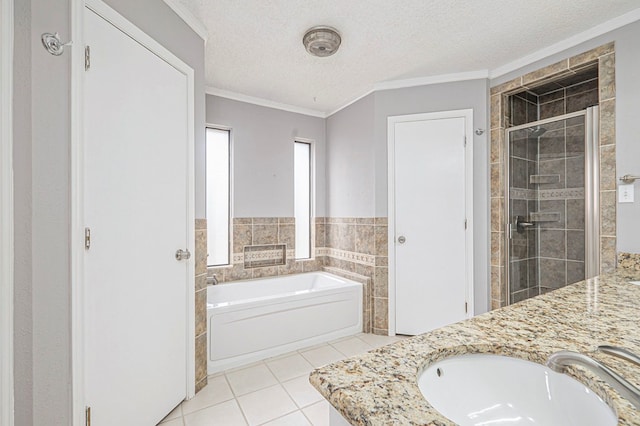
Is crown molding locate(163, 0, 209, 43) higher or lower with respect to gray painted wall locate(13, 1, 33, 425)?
higher

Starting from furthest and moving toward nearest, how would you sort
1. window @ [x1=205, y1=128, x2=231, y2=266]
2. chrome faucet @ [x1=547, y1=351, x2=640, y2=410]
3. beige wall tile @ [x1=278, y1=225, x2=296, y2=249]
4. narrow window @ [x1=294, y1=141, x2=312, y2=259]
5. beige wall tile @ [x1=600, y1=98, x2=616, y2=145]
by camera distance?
1. narrow window @ [x1=294, y1=141, x2=312, y2=259]
2. beige wall tile @ [x1=278, y1=225, x2=296, y2=249]
3. window @ [x1=205, y1=128, x2=231, y2=266]
4. beige wall tile @ [x1=600, y1=98, x2=616, y2=145]
5. chrome faucet @ [x1=547, y1=351, x2=640, y2=410]

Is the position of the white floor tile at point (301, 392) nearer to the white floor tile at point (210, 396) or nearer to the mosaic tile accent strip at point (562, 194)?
the white floor tile at point (210, 396)

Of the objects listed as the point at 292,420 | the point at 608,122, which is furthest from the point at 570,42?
the point at 292,420

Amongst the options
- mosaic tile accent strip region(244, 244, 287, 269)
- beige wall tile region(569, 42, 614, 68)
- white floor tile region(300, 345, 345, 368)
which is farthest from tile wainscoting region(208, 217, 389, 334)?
beige wall tile region(569, 42, 614, 68)

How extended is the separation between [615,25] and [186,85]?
2.86 m

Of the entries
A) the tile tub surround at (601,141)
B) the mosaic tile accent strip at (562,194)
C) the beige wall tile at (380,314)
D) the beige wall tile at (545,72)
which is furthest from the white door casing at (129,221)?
the mosaic tile accent strip at (562,194)

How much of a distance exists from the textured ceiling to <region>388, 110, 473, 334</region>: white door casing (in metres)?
0.51

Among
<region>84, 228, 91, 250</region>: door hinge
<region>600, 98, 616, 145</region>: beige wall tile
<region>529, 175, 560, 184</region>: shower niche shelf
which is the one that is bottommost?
<region>84, 228, 91, 250</region>: door hinge

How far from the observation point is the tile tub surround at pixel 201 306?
202 cm

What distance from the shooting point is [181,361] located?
185 cm

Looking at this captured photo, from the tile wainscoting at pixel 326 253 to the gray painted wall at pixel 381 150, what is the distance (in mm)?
223

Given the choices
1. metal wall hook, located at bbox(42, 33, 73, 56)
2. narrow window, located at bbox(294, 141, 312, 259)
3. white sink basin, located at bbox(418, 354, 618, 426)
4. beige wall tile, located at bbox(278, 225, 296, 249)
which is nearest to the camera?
white sink basin, located at bbox(418, 354, 618, 426)

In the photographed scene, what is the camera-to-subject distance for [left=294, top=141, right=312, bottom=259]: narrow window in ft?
12.1

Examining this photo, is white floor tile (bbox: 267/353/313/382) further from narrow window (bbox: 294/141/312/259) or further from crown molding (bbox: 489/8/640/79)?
crown molding (bbox: 489/8/640/79)
